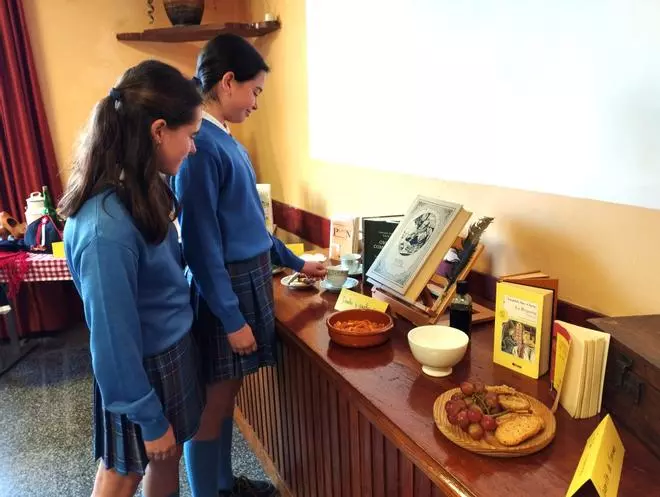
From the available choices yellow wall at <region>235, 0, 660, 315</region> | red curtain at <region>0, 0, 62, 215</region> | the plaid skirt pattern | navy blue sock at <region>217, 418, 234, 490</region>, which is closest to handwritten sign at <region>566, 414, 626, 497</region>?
yellow wall at <region>235, 0, 660, 315</region>

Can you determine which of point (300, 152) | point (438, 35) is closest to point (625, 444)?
point (438, 35)

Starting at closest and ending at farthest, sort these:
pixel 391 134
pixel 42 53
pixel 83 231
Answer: pixel 83 231 < pixel 391 134 < pixel 42 53

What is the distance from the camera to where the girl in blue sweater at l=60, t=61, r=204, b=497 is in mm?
988

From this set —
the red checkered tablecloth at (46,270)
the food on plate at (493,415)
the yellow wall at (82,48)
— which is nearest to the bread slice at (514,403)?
the food on plate at (493,415)

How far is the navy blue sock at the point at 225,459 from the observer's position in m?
1.72

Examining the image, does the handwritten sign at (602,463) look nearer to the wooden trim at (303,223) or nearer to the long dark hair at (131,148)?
the long dark hair at (131,148)

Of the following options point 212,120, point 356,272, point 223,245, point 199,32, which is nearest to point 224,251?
point 223,245

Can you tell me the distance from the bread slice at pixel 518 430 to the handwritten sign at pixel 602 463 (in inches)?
3.0

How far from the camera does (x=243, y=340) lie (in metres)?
1.36

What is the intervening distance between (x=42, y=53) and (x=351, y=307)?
2.41 metres

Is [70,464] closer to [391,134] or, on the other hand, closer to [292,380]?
[292,380]

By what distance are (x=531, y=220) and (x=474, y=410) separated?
616 mm

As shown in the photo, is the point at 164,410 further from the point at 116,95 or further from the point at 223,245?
the point at 116,95

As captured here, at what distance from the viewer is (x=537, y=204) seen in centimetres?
133
